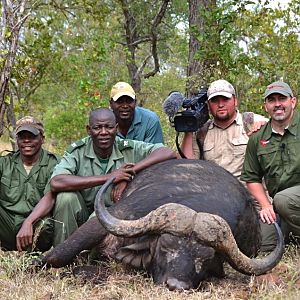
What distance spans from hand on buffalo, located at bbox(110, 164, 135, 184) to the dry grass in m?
0.87

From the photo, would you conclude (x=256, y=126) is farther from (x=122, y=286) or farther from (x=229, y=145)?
(x=122, y=286)

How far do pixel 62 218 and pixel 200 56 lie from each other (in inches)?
168

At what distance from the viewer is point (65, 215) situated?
19.0 feet

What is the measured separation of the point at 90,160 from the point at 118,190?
448 millimetres

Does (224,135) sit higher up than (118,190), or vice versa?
(224,135)

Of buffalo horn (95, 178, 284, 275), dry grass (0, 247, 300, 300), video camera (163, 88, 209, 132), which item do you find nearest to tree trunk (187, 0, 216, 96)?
video camera (163, 88, 209, 132)

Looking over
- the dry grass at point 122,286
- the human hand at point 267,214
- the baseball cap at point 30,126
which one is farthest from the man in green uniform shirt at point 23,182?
the human hand at point 267,214

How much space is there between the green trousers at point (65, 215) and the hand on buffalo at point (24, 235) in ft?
0.80

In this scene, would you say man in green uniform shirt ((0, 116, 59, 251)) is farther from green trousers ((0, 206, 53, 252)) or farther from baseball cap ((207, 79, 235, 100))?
baseball cap ((207, 79, 235, 100))

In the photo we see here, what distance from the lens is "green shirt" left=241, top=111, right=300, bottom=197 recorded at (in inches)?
237

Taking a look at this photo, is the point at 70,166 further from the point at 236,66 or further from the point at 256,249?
the point at 236,66

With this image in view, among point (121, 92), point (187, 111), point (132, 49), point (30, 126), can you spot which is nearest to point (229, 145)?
point (187, 111)

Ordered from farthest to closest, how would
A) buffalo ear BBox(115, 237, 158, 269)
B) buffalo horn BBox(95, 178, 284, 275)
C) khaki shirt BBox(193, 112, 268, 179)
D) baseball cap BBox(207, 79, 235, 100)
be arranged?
khaki shirt BBox(193, 112, 268, 179) → baseball cap BBox(207, 79, 235, 100) → buffalo ear BBox(115, 237, 158, 269) → buffalo horn BBox(95, 178, 284, 275)

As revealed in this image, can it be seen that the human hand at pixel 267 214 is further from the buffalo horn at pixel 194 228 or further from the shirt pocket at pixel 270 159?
the buffalo horn at pixel 194 228
